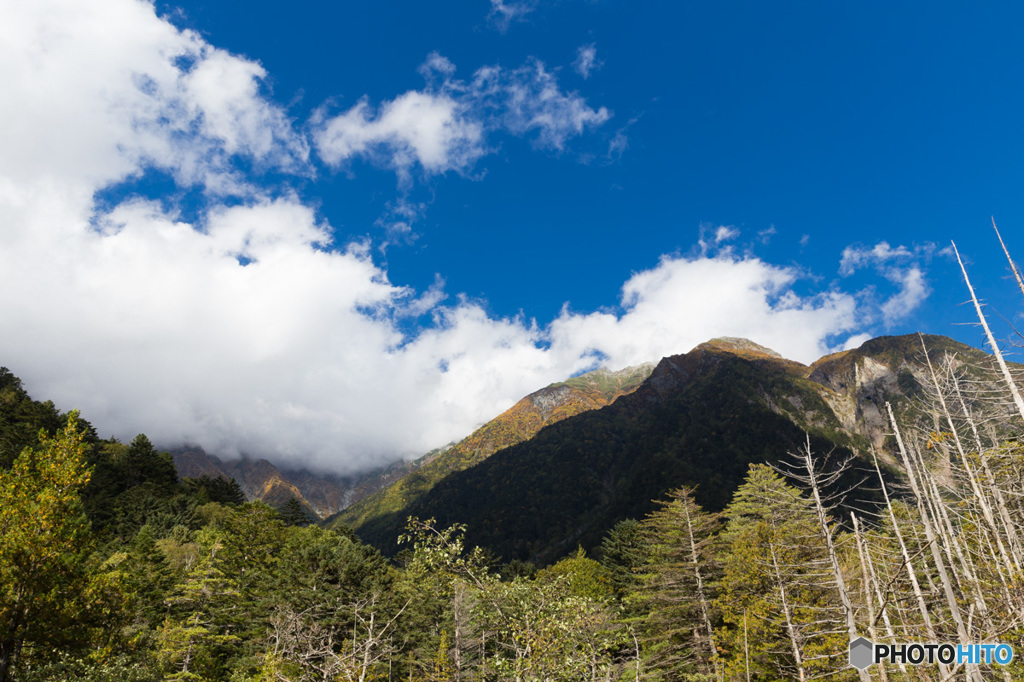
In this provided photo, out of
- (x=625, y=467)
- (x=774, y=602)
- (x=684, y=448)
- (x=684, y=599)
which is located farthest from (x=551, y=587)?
(x=625, y=467)

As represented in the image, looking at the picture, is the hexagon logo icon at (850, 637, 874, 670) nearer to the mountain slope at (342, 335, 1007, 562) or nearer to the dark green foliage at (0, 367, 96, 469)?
the dark green foliage at (0, 367, 96, 469)

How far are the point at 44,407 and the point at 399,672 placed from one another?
254 ft

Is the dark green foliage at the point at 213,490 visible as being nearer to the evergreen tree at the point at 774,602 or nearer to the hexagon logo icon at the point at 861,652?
the evergreen tree at the point at 774,602

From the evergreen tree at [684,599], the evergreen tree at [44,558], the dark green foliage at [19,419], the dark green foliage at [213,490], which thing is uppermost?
the dark green foliage at [19,419]

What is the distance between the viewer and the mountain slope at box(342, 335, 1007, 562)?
12550 centimetres

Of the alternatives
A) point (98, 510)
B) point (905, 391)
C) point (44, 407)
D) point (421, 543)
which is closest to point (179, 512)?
point (98, 510)

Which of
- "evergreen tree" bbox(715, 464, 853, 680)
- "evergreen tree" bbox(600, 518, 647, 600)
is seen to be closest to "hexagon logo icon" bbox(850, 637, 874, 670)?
"evergreen tree" bbox(715, 464, 853, 680)

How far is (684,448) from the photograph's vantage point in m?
139

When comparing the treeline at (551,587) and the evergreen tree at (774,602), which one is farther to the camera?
the evergreen tree at (774,602)

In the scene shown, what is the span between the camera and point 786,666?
2328cm

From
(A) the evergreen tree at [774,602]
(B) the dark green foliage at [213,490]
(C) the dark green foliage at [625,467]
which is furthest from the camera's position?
(C) the dark green foliage at [625,467]

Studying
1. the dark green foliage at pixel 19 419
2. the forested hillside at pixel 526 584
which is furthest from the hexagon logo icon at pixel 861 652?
the dark green foliage at pixel 19 419

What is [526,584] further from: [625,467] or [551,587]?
[625,467]

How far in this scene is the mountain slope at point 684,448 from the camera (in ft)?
412
